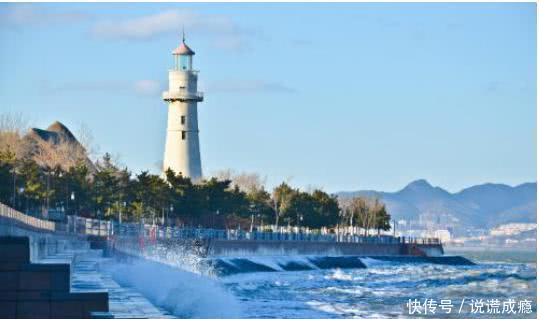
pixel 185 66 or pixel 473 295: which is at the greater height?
pixel 185 66

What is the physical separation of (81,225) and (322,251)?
3472cm

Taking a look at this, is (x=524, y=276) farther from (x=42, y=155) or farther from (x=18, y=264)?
(x=18, y=264)

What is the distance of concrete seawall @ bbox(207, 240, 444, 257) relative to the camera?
86.0m

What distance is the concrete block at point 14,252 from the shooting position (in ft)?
59.6

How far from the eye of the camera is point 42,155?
102 metres

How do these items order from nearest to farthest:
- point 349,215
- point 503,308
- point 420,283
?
point 503,308, point 420,283, point 349,215

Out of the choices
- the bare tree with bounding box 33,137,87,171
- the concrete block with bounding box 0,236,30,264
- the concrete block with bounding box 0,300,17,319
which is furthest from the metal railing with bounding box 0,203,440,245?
the concrete block with bounding box 0,300,17,319

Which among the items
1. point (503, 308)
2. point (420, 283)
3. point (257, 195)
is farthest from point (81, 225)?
point (257, 195)

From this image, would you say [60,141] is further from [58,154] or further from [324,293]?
[324,293]

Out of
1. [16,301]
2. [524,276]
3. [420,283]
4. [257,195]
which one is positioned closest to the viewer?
[16,301]

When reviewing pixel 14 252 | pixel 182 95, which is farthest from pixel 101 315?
pixel 182 95

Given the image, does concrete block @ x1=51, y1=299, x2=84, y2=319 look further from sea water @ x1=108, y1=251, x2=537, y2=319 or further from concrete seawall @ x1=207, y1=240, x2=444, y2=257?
→ concrete seawall @ x1=207, y1=240, x2=444, y2=257

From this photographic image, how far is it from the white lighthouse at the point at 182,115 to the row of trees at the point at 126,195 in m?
2.05

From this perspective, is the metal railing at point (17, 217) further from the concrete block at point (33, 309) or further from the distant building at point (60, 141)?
the distant building at point (60, 141)
